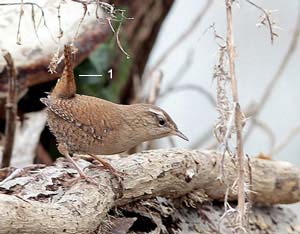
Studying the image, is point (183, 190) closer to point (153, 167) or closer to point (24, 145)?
point (153, 167)

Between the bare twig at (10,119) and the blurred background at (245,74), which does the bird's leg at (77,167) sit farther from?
the blurred background at (245,74)

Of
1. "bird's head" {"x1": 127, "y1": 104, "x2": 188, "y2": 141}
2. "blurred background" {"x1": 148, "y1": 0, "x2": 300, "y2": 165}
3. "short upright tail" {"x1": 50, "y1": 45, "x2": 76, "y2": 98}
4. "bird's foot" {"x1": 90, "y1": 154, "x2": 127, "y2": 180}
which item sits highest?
"short upright tail" {"x1": 50, "y1": 45, "x2": 76, "y2": 98}

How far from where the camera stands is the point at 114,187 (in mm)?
2154

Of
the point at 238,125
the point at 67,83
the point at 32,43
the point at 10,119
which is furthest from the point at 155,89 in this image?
the point at 238,125

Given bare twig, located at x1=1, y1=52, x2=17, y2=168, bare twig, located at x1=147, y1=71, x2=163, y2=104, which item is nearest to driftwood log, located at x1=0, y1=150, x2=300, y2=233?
bare twig, located at x1=1, y1=52, x2=17, y2=168

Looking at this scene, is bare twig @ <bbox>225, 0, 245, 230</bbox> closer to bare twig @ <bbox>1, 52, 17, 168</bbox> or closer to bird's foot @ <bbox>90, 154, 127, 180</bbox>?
bird's foot @ <bbox>90, 154, 127, 180</bbox>

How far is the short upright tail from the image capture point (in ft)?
7.24

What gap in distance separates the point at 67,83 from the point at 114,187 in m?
0.32

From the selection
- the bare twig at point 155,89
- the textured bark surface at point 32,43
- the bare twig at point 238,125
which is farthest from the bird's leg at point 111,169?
the bare twig at point 155,89

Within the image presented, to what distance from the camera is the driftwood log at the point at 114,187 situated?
179 centimetres

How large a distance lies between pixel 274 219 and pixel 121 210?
69cm

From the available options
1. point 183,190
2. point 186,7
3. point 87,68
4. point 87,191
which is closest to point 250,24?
point 186,7

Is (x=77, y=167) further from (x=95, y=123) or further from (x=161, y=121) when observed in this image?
(x=161, y=121)

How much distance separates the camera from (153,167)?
89.0 inches
